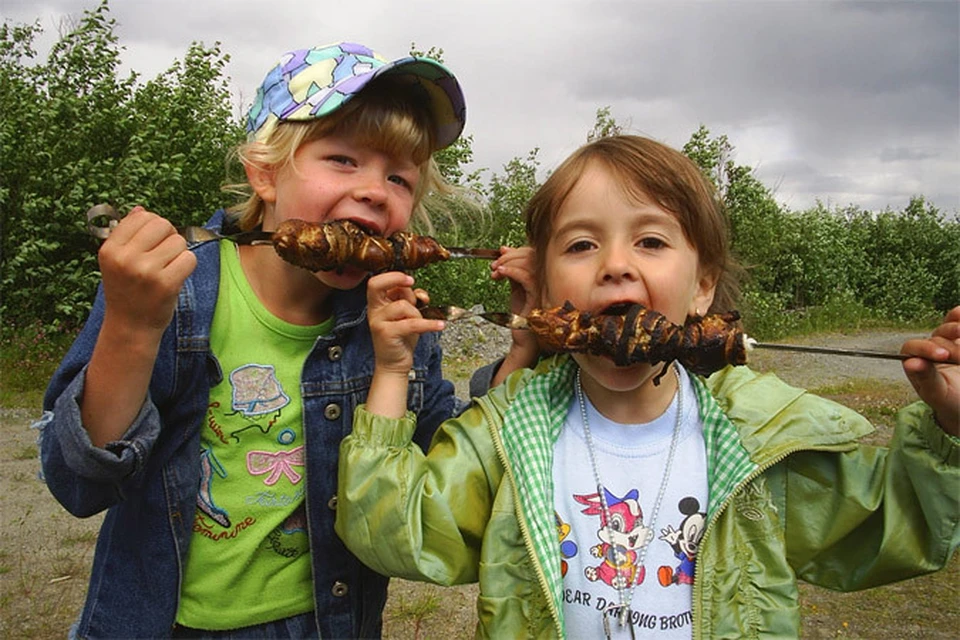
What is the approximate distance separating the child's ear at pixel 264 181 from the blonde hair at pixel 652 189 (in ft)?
2.86

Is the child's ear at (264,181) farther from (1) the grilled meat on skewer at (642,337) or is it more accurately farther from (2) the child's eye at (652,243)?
(2) the child's eye at (652,243)

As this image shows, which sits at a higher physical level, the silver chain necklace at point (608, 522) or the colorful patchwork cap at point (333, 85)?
the colorful patchwork cap at point (333, 85)

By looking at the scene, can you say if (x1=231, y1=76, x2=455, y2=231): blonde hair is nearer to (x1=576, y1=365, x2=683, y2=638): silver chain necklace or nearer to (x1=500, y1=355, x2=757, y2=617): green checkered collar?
(x1=500, y1=355, x2=757, y2=617): green checkered collar

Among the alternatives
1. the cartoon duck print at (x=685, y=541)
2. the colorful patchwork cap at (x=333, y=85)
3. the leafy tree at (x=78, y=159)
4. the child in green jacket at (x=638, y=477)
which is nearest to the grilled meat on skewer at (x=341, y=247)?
the child in green jacket at (x=638, y=477)

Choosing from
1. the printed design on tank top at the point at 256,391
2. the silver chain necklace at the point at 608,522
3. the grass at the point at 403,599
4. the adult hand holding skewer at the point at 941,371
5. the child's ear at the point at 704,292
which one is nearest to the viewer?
the adult hand holding skewer at the point at 941,371

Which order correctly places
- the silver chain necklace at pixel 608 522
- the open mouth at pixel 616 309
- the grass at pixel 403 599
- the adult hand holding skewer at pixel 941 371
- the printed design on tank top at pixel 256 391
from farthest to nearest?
the grass at pixel 403 599 → the printed design on tank top at pixel 256 391 → the open mouth at pixel 616 309 → the silver chain necklace at pixel 608 522 → the adult hand holding skewer at pixel 941 371

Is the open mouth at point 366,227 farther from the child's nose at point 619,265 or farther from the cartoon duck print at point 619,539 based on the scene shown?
the cartoon duck print at point 619,539

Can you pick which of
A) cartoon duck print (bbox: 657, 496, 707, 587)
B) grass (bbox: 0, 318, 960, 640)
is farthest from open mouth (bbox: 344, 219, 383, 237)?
grass (bbox: 0, 318, 960, 640)

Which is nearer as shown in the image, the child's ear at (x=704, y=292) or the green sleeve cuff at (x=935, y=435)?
the green sleeve cuff at (x=935, y=435)

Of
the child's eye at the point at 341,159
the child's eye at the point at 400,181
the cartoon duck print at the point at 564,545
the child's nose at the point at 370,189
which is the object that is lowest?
the cartoon duck print at the point at 564,545

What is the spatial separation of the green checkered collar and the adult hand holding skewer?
0.49 meters

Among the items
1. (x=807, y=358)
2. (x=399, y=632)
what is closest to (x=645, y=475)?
(x=399, y=632)

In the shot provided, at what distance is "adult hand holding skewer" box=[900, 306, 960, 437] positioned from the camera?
197cm

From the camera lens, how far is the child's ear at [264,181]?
2.52m
